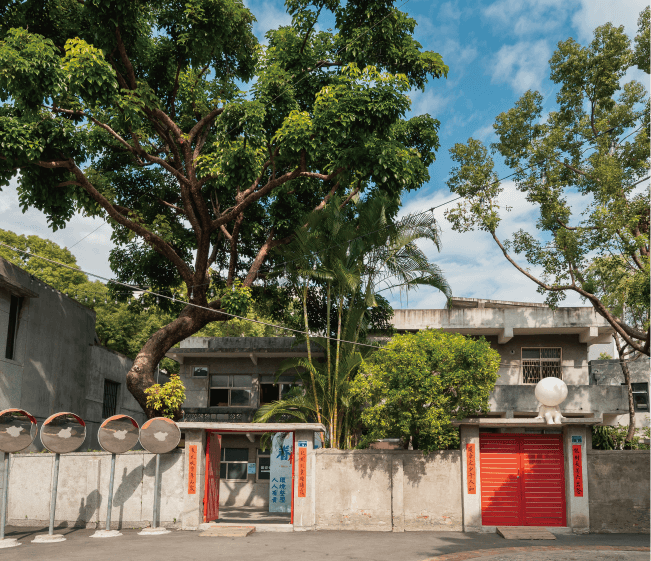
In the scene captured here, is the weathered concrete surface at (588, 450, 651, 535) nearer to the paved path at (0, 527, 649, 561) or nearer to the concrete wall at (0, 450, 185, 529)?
the paved path at (0, 527, 649, 561)

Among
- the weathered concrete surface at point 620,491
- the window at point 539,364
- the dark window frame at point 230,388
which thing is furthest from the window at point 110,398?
the weathered concrete surface at point 620,491

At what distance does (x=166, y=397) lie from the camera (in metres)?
16.2

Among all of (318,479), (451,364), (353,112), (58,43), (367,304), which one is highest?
(58,43)

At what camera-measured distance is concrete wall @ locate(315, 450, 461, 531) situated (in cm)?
1474

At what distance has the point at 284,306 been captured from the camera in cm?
2116

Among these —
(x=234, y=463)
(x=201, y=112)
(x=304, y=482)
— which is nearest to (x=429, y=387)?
(x=304, y=482)

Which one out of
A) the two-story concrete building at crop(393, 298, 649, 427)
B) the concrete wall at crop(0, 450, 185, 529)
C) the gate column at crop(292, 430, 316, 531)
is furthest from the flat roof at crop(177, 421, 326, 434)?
the two-story concrete building at crop(393, 298, 649, 427)

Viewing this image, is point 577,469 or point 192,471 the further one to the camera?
point 192,471

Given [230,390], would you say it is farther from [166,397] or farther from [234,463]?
[166,397]

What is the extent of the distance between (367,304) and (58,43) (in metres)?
11.4

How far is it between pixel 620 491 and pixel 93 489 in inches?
512

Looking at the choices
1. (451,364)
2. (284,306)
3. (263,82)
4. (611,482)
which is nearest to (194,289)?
(284,306)

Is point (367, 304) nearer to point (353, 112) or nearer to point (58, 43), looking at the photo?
point (353, 112)

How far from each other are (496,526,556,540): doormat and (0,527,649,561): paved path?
0.16 metres
